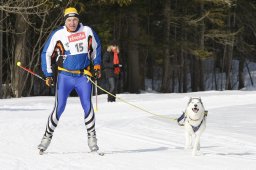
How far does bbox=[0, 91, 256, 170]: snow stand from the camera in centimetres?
741

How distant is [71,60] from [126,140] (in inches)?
96.7

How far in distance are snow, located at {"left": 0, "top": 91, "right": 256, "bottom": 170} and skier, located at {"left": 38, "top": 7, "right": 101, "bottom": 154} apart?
1.91 feet

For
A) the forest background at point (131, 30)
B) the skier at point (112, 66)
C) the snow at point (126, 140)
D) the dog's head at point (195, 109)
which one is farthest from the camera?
the forest background at point (131, 30)

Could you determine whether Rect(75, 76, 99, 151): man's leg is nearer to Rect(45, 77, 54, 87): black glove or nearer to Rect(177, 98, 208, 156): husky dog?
Rect(45, 77, 54, 87): black glove

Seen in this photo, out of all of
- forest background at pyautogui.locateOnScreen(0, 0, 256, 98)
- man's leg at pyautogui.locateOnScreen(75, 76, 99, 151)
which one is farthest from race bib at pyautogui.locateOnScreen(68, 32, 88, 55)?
forest background at pyautogui.locateOnScreen(0, 0, 256, 98)

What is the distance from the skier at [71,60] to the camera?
8062mm

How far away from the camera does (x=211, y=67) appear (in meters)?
49.4

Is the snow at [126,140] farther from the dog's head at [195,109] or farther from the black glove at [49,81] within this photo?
the black glove at [49,81]

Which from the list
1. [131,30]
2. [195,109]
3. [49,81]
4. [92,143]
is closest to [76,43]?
[49,81]

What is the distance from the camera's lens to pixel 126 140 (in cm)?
997

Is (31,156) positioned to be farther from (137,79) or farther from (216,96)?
(137,79)

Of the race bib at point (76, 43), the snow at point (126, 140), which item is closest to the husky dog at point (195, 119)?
the snow at point (126, 140)

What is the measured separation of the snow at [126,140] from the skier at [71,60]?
58 cm

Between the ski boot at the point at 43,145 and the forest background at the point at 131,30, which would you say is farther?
the forest background at the point at 131,30
